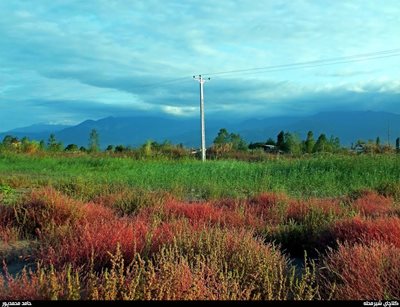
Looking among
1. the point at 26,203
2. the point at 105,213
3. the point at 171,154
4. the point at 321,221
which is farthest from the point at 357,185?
the point at 171,154

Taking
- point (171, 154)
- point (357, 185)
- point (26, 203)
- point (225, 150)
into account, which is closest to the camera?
point (26, 203)

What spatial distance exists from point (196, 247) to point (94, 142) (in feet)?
156

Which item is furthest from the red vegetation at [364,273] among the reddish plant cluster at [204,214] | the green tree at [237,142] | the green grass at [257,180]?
the green tree at [237,142]

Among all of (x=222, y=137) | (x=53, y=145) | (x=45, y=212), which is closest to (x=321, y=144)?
(x=222, y=137)

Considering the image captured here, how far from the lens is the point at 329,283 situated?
4930 millimetres

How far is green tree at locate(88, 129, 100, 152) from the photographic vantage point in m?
50.9

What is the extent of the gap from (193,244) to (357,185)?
1187 centimetres

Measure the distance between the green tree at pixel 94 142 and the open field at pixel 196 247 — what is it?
36.7 metres

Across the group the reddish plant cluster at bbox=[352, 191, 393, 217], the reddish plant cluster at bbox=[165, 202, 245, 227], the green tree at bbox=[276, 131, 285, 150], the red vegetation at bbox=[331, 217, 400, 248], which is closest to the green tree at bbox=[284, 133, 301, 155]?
the green tree at bbox=[276, 131, 285, 150]

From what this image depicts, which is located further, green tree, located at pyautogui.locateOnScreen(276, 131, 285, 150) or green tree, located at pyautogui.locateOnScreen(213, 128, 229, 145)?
green tree, located at pyautogui.locateOnScreen(213, 128, 229, 145)

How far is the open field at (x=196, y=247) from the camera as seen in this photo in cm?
432

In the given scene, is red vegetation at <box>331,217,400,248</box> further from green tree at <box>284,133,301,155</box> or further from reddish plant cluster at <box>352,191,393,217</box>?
green tree at <box>284,133,301,155</box>

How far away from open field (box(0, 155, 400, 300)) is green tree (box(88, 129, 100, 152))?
3665 cm

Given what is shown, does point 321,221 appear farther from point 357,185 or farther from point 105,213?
point 357,185
